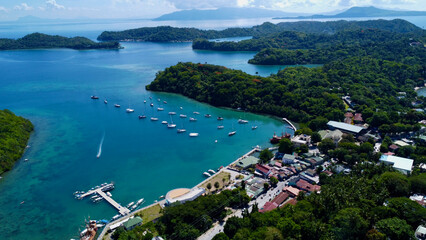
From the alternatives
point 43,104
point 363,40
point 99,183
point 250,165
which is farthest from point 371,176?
point 363,40

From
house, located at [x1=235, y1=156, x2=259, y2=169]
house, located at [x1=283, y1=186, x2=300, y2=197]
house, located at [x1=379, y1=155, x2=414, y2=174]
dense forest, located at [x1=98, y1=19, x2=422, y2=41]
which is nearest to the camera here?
house, located at [x1=283, y1=186, x2=300, y2=197]

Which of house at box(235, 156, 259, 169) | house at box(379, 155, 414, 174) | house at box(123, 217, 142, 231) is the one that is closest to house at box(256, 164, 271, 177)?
house at box(235, 156, 259, 169)

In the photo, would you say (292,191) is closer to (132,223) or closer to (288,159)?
(288,159)

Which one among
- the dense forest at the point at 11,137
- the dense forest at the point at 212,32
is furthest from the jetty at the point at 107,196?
the dense forest at the point at 212,32

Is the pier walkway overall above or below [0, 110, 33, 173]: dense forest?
below

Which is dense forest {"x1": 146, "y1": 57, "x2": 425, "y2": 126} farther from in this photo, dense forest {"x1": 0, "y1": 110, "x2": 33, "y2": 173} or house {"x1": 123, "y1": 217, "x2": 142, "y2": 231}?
dense forest {"x1": 0, "y1": 110, "x2": 33, "y2": 173}

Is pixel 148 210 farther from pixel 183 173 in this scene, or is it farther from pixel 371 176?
pixel 371 176
